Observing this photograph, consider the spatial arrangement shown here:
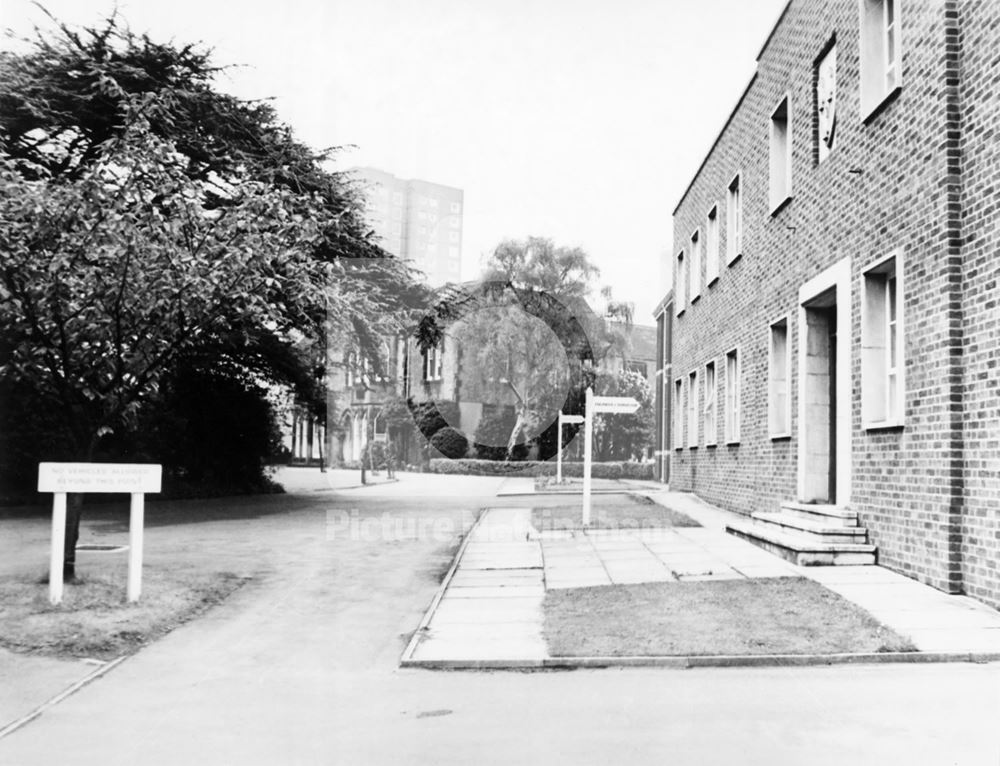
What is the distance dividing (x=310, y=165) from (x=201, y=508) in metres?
8.06

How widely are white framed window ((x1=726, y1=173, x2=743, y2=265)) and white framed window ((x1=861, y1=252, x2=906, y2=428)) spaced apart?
21.4 feet

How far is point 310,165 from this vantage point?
21.0 metres

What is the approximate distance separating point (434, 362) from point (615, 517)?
41.7ft

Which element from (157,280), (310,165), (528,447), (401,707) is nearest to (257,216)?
(157,280)

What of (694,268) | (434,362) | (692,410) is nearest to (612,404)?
(692,410)

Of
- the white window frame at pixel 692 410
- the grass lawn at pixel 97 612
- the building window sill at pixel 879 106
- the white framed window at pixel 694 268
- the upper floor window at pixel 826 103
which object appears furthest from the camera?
the white window frame at pixel 692 410

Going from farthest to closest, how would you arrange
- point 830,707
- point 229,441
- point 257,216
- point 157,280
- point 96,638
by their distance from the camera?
point 229,441 → point 257,216 → point 157,280 → point 96,638 → point 830,707

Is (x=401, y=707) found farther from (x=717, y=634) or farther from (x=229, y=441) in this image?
(x=229, y=441)

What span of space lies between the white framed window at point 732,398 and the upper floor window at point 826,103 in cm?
506

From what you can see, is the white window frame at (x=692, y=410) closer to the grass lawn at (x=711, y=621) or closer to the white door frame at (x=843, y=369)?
the white door frame at (x=843, y=369)

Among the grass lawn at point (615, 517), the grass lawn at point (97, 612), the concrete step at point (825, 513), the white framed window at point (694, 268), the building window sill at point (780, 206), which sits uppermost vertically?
the white framed window at point (694, 268)

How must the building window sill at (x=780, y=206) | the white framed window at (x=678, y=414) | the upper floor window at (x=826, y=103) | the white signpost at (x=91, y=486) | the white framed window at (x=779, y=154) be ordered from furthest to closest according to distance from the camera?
the white framed window at (x=678, y=414), the white framed window at (x=779, y=154), the building window sill at (x=780, y=206), the upper floor window at (x=826, y=103), the white signpost at (x=91, y=486)

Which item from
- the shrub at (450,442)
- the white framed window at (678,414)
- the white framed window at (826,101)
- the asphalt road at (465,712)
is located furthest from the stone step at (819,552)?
the shrub at (450,442)

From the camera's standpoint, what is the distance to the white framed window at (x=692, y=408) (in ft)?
65.7
